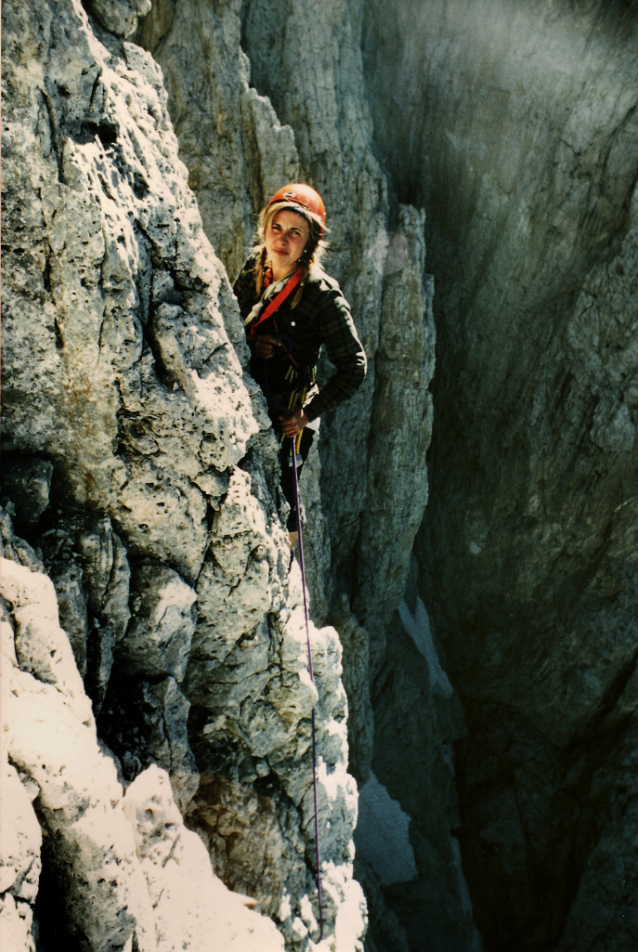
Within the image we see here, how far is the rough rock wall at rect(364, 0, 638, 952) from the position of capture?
959cm

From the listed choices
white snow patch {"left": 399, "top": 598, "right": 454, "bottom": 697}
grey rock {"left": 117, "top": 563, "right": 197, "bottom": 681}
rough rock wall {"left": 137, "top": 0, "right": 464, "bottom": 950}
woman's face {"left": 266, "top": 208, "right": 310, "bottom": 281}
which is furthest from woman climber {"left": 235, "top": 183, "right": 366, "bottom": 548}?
white snow patch {"left": 399, "top": 598, "right": 454, "bottom": 697}

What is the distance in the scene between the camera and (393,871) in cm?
1066

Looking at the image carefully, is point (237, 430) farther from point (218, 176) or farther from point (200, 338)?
point (218, 176)

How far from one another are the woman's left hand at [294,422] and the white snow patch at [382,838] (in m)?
9.26

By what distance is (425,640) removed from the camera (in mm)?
13062

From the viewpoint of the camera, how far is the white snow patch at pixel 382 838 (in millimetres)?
10648

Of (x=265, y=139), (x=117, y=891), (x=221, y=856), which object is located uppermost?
(x=265, y=139)

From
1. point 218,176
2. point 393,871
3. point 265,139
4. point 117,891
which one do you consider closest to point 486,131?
point 265,139

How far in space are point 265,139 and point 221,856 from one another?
7.25 metres

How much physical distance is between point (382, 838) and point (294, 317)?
1080 cm

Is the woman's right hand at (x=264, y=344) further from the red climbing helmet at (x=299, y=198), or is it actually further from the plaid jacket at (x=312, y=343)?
the red climbing helmet at (x=299, y=198)

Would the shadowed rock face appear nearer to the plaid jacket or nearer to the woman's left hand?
the woman's left hand

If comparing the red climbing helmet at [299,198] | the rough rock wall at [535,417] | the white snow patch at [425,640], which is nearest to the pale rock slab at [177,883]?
the red climbing helmet at [299,198]

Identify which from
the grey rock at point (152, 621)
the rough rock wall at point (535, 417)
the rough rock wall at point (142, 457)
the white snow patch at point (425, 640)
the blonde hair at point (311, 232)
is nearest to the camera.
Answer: the rough rock wall at point (142, 457)
